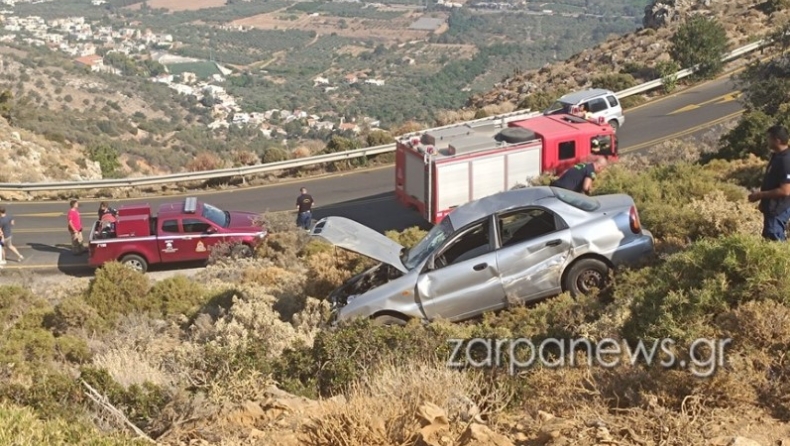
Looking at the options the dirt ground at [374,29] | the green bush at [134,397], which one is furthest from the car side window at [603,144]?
the dirt ground at [374,29]

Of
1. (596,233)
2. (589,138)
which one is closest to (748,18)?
(589,138)

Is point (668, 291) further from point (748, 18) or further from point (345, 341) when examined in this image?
point (748, 18)

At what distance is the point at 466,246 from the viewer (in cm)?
1058

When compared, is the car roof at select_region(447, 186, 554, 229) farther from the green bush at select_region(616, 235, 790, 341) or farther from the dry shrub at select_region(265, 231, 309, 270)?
the dry shrub at select_region(265, 231, 309, 270)

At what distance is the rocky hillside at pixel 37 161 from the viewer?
34.7 metres

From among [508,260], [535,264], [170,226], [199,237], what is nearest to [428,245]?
[508,260]

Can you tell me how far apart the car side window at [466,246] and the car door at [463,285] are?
0.01 m

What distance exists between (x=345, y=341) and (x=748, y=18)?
4536 centimetres

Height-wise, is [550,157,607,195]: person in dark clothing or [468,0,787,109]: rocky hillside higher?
[550,157,607,195]: person in dark clothing

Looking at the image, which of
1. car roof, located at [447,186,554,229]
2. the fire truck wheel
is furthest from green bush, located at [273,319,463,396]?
the fire truck wheel

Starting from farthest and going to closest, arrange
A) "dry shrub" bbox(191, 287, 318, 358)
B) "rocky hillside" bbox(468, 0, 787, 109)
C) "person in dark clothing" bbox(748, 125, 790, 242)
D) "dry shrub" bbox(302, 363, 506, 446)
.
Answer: "rocky hillside" bbox(468, 0, 787, 109) < "dry shrub" bbox(191, 287, 318, 358) < "person in dark clothing" bbox(748, 125, 790, 242) < "dry shrub" bbox(302, 363, 506, 446)

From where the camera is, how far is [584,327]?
811cm

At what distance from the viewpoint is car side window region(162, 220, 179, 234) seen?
20.0m

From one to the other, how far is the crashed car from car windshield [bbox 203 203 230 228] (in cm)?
996
